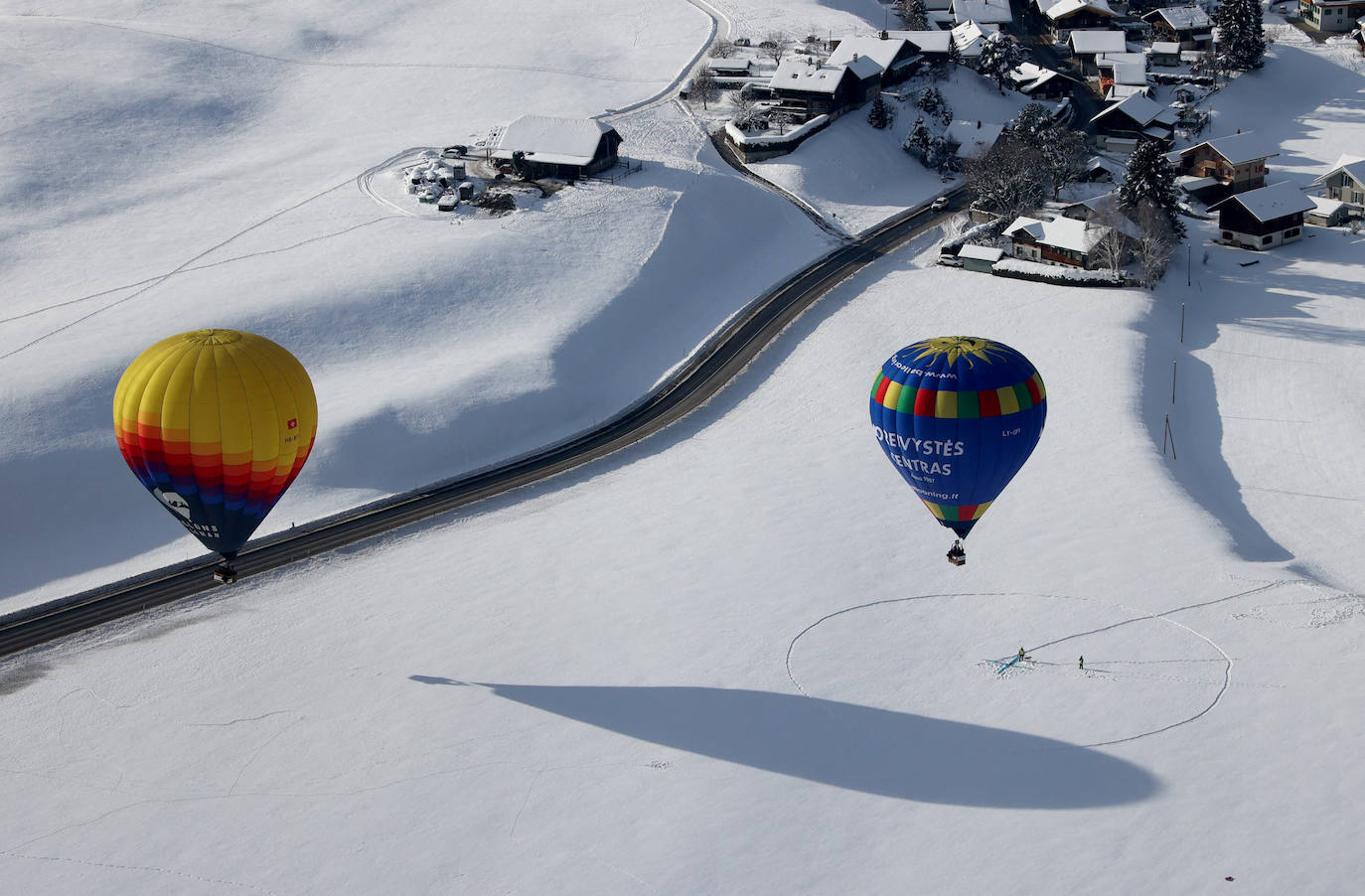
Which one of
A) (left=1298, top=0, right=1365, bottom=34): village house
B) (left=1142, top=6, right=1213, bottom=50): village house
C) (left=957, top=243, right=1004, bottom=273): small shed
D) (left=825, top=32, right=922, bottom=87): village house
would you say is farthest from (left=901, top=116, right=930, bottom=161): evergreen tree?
(left=1298, top=0, right=1365, bottom=34): village house

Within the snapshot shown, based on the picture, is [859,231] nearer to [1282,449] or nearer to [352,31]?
[1282,449]

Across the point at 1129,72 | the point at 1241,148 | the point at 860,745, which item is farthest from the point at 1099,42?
→ the point at 860,745

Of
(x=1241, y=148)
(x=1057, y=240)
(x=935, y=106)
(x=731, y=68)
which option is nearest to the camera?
(x=1057, y=240)

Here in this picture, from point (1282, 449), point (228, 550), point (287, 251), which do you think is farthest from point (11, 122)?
point (1282, 449)

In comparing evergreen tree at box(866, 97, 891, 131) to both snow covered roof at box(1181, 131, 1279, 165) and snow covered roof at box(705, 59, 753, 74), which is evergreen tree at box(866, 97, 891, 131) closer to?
snow covered roof at box(705, 59, 753, 74)

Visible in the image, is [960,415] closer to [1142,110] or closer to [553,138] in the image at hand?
[553,138]

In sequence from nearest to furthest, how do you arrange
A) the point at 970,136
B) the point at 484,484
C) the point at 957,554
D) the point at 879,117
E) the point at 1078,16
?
the point at 957,554, the point at 484,484, the point at 879,117, the point at 970,136, the point at 1078,16
